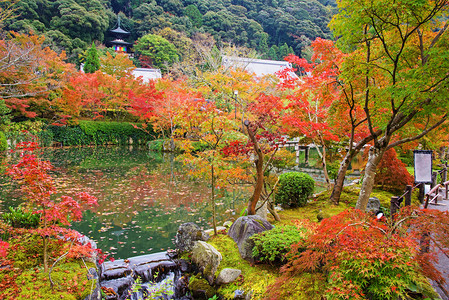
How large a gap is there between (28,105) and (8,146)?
8.87 feet

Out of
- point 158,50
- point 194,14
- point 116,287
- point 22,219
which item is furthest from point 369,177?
point 194,14

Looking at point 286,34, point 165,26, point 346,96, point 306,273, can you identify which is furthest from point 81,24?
point 306,273

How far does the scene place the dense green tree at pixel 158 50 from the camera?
96.3 ft

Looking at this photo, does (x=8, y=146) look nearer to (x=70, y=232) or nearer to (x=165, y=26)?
(x=70, y=232)

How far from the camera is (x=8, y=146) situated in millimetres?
16031

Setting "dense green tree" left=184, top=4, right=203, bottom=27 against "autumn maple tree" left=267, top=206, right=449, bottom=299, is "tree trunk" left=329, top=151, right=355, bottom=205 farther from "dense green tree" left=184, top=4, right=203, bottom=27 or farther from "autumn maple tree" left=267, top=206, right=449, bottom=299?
"dense green tree" left=184, top=4, right=203, bottom=27

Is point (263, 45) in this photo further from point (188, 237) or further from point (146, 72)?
point (188, 237)

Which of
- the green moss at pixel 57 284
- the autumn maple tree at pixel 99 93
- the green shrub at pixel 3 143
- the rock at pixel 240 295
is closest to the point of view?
the green moss at pixel 57 284

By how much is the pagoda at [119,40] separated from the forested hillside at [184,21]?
1015 mm

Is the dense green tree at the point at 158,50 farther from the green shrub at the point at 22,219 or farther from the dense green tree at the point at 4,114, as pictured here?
the green shrub at the point at 22,219

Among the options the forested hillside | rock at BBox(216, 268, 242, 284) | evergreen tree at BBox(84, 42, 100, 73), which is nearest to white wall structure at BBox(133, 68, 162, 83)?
the forested hillside

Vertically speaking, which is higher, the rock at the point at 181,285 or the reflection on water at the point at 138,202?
the reflection on water at the point at 138,202

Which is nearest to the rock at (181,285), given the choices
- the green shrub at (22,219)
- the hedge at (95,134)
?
the green shrub at (22,219)

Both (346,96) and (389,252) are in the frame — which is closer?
(389,252)
